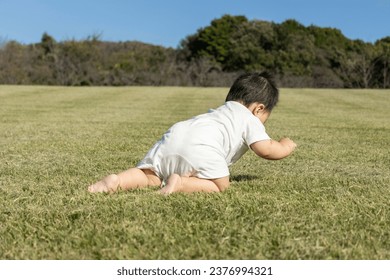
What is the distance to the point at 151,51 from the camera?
46250mm

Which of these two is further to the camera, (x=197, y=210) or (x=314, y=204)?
(x=314, y=204)

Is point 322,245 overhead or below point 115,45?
below

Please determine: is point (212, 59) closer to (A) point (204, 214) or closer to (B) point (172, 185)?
(B) point (172, 185)

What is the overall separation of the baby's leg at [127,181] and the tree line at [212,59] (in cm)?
3641

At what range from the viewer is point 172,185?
130 inches

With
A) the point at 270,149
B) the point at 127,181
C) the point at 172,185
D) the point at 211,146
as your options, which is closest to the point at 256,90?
the point at 270,149

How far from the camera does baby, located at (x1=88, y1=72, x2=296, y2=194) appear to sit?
3.42 metres

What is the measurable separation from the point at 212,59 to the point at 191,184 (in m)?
44.0

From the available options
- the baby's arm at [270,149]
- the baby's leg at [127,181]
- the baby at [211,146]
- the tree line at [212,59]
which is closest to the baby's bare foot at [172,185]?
the baby at [211,146]

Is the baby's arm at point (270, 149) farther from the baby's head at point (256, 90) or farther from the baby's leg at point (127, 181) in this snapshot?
the baby's leg at point (127, 181)

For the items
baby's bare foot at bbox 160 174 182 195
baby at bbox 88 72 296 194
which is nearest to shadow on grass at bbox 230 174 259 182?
baby at bbox 88 72 296 194
